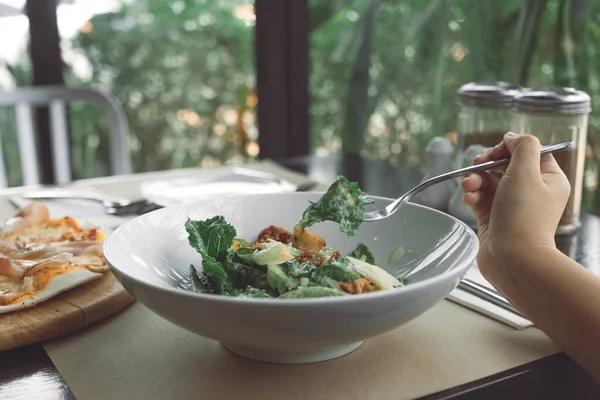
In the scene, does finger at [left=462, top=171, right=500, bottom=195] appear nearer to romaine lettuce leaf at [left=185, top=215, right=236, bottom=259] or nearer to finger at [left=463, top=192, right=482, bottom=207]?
finger at [left=463, top=192, right=482, bottom=207]

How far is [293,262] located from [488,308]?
0.28 meters

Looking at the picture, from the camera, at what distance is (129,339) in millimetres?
749

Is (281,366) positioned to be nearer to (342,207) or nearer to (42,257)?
(342,207)

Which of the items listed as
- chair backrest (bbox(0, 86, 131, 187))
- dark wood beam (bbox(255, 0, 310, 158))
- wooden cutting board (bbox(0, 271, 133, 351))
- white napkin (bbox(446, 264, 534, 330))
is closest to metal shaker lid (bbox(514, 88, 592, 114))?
white napkin (bbox(446, 264, 534, 330))

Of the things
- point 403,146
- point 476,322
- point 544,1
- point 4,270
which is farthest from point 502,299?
point 403,146

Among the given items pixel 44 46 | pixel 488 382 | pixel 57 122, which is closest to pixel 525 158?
pixel 488 382

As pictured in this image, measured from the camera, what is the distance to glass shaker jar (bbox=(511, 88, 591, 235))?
1.12 metres

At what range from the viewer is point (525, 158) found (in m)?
0.81

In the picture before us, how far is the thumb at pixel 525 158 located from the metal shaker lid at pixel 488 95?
0.45 metres

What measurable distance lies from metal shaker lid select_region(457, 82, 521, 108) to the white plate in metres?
0.41

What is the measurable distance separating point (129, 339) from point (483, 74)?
1.74 meters

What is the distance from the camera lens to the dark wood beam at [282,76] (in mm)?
2725

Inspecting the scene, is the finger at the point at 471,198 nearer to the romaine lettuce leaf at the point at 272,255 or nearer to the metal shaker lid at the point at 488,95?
the romaine lettuce leaf at the point at 272,255

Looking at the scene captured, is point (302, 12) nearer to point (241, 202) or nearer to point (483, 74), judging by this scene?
point (483, 74)
